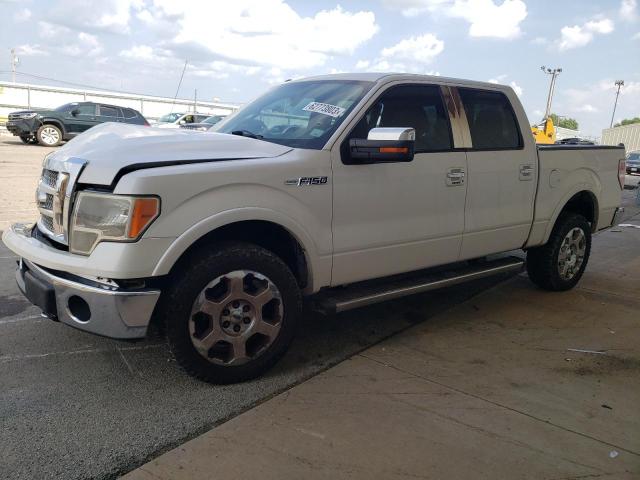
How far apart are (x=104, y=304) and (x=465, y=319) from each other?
10.0 feet

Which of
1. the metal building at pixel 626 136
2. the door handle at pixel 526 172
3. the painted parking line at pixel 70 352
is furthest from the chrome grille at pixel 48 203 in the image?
the metal building at pixel 626 136

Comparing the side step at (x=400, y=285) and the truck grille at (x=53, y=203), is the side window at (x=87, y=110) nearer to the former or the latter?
the truck grille at (x=53, y=203)

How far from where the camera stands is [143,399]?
323 centimetres

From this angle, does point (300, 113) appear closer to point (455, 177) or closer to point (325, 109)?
point (325, 109)

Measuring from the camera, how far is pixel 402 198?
4.01 m

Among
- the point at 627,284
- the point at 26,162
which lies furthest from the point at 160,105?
the point at 627,284

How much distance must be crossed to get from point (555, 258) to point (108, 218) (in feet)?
14.2

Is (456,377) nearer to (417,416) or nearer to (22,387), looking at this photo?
(417,416)

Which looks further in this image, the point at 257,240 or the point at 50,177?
the point at 257,240

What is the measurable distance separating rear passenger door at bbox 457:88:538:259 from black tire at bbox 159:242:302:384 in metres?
1.77

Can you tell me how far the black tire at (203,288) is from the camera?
3.14 meters

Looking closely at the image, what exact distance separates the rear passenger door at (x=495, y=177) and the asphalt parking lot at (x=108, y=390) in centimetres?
77

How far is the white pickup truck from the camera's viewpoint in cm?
Answer: 303

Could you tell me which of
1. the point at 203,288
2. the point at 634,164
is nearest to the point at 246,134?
the point at 203,288
